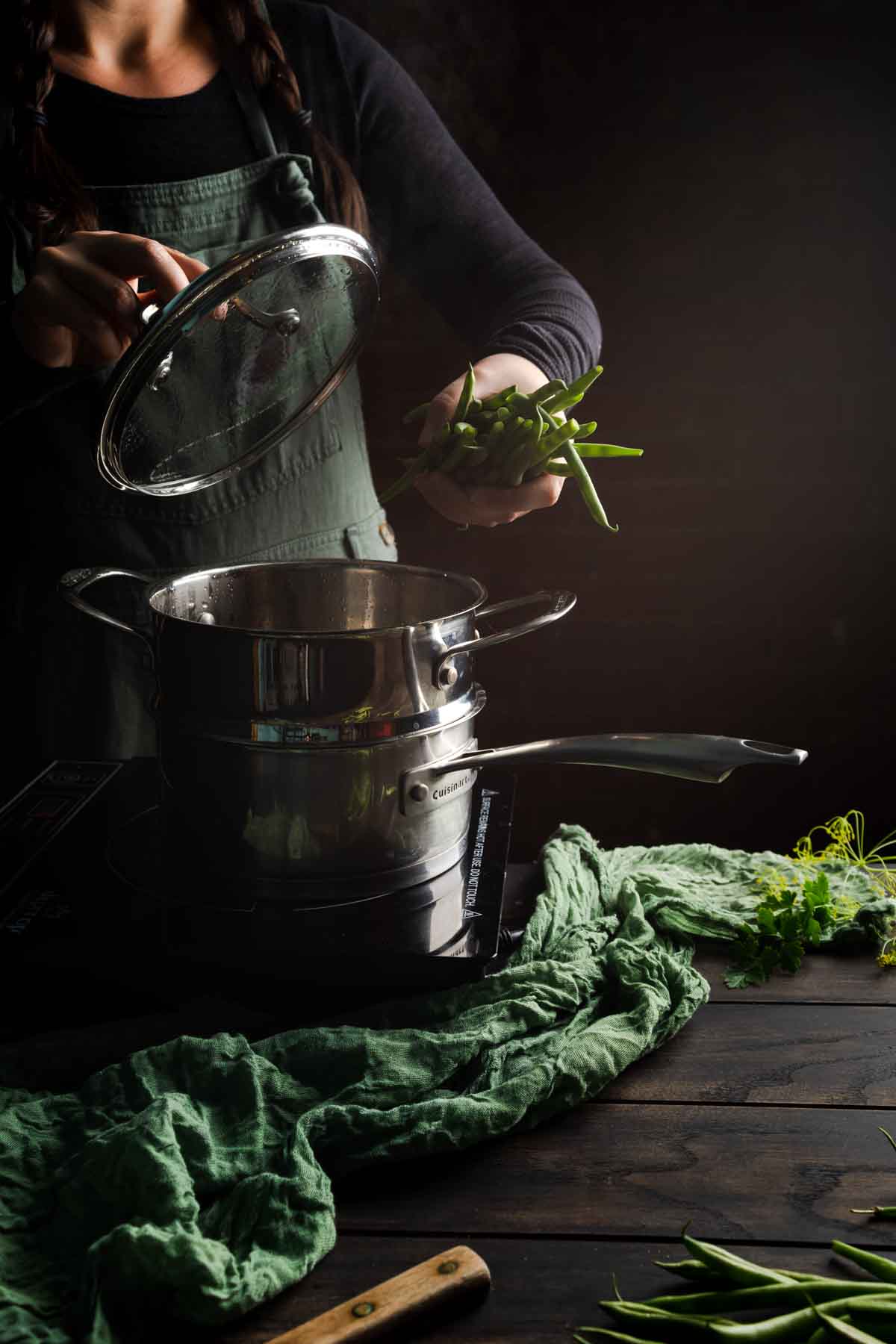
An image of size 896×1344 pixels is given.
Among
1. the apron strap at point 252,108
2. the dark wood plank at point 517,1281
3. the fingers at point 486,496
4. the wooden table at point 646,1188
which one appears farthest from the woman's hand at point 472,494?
the dark wood plank at point 517,1281

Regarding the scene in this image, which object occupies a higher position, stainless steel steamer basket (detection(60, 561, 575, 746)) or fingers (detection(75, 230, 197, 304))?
fingers (detection(75, 230, 197, 304))

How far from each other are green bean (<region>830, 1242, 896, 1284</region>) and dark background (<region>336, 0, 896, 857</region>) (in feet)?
5.54

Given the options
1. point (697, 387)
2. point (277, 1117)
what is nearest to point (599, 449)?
point (277, 1117)

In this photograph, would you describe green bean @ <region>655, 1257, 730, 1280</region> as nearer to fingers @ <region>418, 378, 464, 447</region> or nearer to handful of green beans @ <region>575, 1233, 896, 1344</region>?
handful of green beans @ <region>575, 1233, 896, 1344</region>

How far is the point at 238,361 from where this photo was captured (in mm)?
1091

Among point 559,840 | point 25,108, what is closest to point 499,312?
point 25,108

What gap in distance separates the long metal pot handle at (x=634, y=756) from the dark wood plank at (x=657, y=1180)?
0.24 metres

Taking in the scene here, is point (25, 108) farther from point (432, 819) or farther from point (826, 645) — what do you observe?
point (826, 645)

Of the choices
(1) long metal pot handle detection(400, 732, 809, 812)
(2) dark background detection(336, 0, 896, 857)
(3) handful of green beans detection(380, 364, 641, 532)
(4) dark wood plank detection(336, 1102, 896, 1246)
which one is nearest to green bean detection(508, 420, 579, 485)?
(3) handful of green beans detection(380, 364, 641, 532)

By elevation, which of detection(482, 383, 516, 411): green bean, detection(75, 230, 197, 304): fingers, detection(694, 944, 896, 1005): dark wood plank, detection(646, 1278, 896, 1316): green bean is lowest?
detection(646, 1278, 896, 1316): green bean

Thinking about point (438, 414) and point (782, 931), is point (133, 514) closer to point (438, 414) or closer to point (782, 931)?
point (438, 414)

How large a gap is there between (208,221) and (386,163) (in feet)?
0.85

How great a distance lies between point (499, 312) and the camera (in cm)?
154

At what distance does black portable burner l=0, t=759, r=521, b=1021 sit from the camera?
35.5 inches
